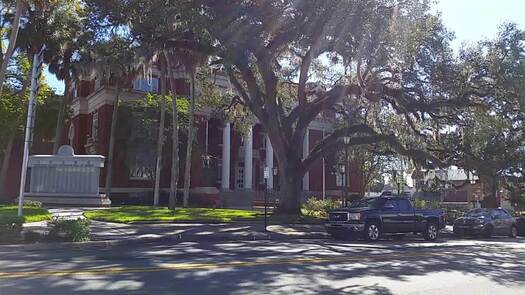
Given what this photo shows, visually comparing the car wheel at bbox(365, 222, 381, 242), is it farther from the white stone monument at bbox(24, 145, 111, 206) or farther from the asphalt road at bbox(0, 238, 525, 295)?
the white stone monument at bbox(24, 145, 111, 206)

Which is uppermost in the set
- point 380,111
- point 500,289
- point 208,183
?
point 380,111

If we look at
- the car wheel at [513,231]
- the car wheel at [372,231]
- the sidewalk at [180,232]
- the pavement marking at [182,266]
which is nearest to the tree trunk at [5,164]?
the sidewalk at [180,232]

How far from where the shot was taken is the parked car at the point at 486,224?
91.2ft

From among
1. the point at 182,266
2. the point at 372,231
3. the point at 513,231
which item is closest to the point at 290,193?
the point at 372,231

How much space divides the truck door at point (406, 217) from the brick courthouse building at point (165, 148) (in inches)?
804

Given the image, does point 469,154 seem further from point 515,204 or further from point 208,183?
point 515,204

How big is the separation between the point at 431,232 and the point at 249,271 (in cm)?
1413

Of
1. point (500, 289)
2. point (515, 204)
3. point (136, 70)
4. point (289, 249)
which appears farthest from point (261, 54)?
point (515, 204)

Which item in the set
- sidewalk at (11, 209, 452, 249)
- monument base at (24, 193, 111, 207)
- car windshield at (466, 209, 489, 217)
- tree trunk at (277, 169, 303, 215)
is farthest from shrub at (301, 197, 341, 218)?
monument base at (24, 193, 111, 207)

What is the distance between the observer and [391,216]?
21812 mm

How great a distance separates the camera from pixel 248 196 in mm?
49875

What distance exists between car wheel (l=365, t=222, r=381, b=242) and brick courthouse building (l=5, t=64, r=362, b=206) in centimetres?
2121

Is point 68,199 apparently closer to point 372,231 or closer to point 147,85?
point 147,85

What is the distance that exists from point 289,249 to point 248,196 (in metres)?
33.7
